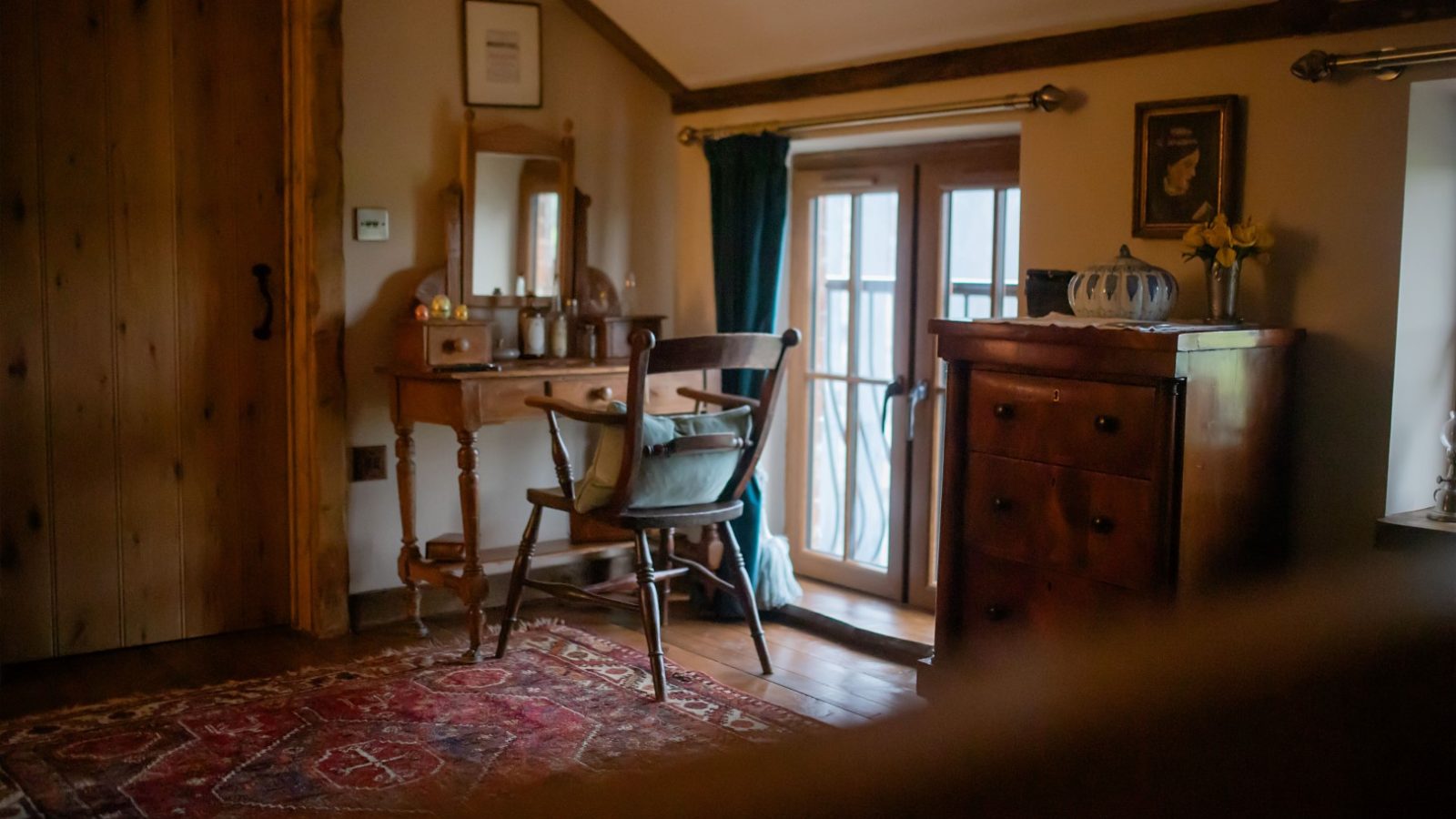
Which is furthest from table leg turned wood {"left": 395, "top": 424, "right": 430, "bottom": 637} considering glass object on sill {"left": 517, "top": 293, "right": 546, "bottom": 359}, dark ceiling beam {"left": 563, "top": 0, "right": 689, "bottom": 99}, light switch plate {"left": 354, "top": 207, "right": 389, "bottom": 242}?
dark ceiling beam {"left": 563, "top": 0, "right": 689, "bottom": 99}

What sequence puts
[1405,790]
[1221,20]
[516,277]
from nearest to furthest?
[1405,790] → [1221,20] → [516,277]

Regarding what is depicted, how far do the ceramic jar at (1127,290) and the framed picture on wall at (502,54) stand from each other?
Result: 86.7 inches

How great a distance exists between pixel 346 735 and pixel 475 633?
2.34ft

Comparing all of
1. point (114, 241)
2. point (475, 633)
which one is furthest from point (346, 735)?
point (114, 241)

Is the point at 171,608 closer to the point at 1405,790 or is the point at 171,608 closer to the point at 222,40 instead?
the point at 222,40

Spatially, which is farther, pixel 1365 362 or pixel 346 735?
pixel 346 735

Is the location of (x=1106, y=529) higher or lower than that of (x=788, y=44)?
lower

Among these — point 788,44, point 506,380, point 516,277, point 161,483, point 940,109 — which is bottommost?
point 161,483

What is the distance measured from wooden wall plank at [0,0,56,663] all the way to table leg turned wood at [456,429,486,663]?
1173 mm

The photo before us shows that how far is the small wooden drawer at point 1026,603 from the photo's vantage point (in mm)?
2955

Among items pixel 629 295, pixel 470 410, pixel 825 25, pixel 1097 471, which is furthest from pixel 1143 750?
pixel 629 295

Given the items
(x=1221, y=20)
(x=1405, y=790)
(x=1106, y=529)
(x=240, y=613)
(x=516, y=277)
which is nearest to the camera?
(x=1405, y=790)

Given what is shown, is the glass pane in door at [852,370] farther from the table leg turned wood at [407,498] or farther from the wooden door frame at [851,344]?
the table leg turned wood at [407,498]

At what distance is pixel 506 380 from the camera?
395 centimetres
